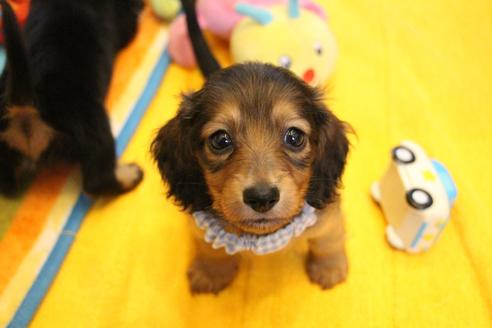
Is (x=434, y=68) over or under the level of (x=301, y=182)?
under

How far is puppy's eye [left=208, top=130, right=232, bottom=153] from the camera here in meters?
1.56

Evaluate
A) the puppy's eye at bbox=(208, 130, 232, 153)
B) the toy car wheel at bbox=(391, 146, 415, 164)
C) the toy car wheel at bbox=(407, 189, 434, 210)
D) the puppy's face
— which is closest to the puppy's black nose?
the puppy's face

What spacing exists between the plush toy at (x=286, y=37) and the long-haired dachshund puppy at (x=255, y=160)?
83 cm

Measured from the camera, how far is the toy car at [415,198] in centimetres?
197

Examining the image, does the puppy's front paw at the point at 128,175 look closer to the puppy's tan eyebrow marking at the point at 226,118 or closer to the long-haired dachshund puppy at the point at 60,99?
the long-haired dachshund puppy at the point at 60,99

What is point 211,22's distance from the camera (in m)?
2.94

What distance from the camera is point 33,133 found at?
204 cm

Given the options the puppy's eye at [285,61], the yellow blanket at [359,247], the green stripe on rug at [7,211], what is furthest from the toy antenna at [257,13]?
the green stripe on rug at [7,211]

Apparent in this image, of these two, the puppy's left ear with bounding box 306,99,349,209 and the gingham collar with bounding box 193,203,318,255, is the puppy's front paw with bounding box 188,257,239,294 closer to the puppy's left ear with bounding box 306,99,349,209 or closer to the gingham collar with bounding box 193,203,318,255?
the gingham collar with bounding box 193,203,318,255

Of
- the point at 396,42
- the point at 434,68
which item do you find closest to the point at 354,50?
the point at 396,42

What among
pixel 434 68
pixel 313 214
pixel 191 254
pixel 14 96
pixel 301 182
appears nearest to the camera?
pixel 301 182

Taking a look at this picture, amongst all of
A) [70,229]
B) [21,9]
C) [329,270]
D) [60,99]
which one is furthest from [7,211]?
[329,270]

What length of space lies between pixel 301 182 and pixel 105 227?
46.7 inches

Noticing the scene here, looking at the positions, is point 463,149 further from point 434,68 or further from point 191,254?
point 191,254
